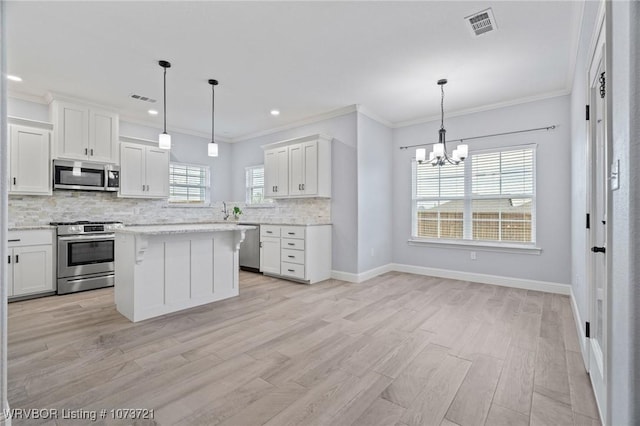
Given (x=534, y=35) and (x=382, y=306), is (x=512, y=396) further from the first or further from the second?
(x=534, y=35)

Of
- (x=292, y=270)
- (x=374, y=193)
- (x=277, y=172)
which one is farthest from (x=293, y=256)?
(x=374, y=193)

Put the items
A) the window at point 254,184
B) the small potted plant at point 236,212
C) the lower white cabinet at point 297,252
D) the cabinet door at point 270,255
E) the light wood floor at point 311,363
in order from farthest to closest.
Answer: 1. the window at point 254,184
2. the small potted plant at point 236,212
3. the cabinet door at point 270,255
4. the lower white cabinet at point 297,252
5. the light wood floor at point 311,363

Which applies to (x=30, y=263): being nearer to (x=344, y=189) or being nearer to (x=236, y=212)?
(x=236, y=212)

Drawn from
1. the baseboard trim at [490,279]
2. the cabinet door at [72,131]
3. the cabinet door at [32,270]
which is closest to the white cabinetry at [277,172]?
the baseboard trim at [490,279]

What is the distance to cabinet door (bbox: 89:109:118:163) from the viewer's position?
4695 mm

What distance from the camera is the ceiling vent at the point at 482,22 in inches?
105

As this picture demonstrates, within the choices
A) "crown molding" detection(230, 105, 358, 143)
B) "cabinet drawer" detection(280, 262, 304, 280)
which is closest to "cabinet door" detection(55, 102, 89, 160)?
"crown molding" detection(230, 105, 358, 143)

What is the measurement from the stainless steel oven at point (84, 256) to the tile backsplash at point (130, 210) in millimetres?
541

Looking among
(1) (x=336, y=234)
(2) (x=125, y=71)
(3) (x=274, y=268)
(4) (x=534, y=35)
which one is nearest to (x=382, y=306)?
(1) (x=336, y=234)

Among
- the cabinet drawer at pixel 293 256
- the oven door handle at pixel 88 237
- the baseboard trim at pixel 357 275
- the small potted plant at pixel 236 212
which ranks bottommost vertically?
the baseboard trim at pixel 357 275

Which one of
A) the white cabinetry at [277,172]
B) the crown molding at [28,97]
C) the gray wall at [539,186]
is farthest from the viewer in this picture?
the white cabinetry at [277,172]

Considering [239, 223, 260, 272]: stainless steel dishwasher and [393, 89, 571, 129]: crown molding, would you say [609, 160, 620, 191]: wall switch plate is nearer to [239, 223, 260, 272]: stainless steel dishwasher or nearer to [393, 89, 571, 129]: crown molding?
[393, 89, 571, 129]: crown molding

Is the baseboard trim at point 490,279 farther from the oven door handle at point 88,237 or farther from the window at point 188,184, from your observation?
the oven door handle at point 88,237

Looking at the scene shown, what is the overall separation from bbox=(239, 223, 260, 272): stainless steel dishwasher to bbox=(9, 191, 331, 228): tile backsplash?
2.18 ft
